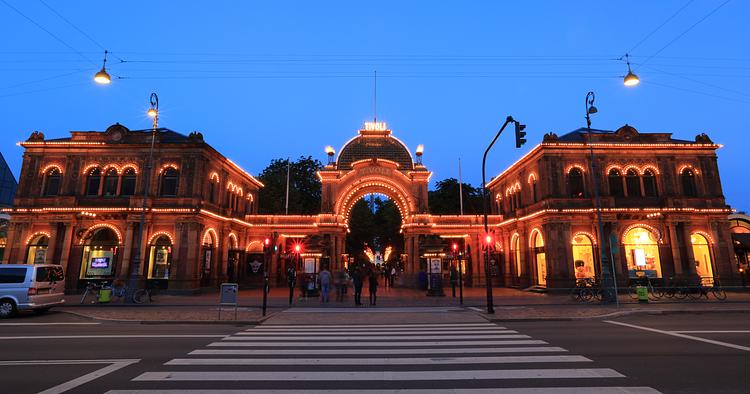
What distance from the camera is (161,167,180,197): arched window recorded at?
3125 cm

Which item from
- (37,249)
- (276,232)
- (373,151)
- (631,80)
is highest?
(373,151)

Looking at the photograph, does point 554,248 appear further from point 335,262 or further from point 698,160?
point 335,262

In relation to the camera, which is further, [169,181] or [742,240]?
[742,240]

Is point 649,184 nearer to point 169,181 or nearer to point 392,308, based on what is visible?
point 392,308

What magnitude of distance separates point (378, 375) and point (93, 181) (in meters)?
34.2

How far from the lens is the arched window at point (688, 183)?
32.3 meters

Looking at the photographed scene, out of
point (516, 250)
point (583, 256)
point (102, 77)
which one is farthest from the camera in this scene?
point (516, 250)

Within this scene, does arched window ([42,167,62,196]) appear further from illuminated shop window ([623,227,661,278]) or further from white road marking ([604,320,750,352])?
illuminated shop window ([623,227,661,278])

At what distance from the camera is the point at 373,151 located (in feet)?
143

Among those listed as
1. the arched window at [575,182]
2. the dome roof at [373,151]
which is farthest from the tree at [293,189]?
the arched window at [575,182]

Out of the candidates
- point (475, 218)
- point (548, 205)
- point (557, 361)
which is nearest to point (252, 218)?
point (475, 218)

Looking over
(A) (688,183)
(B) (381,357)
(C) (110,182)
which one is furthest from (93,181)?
(A) (688,183)

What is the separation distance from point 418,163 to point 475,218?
30.4ft

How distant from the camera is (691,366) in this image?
7.97 metres
